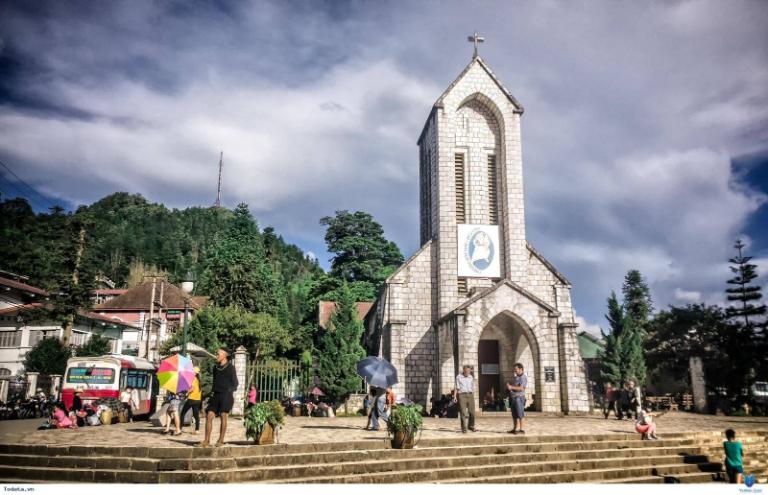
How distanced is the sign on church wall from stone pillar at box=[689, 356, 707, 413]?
10296 millimetres

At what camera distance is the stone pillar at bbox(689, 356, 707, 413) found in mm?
24250

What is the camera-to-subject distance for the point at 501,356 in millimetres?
24000

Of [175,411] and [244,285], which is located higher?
[244,285]

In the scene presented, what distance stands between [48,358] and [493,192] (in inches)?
1012

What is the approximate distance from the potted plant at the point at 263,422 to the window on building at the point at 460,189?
16.1 meters

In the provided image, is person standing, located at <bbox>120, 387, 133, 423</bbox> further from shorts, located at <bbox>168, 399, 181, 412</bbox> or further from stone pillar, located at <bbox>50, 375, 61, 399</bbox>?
shorts, located at <bbox>168, 399, 181, 412</bbox>

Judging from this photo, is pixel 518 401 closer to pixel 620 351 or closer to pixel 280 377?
pixel 280 377

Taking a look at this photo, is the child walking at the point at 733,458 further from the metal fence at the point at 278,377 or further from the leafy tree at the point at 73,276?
the leafy tree at the point at 73,276

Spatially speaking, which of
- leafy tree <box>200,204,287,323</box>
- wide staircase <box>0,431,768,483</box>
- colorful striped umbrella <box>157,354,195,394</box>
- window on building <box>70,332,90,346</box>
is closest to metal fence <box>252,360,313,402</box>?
colorful striped umbrella <box>157,354,195,394</box>

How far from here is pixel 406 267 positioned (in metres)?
24.0

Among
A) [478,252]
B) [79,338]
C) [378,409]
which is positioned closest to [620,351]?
[478,252]

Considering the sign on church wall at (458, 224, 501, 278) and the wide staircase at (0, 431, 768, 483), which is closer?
the wide staircase at (0, 431, 768, 483)
